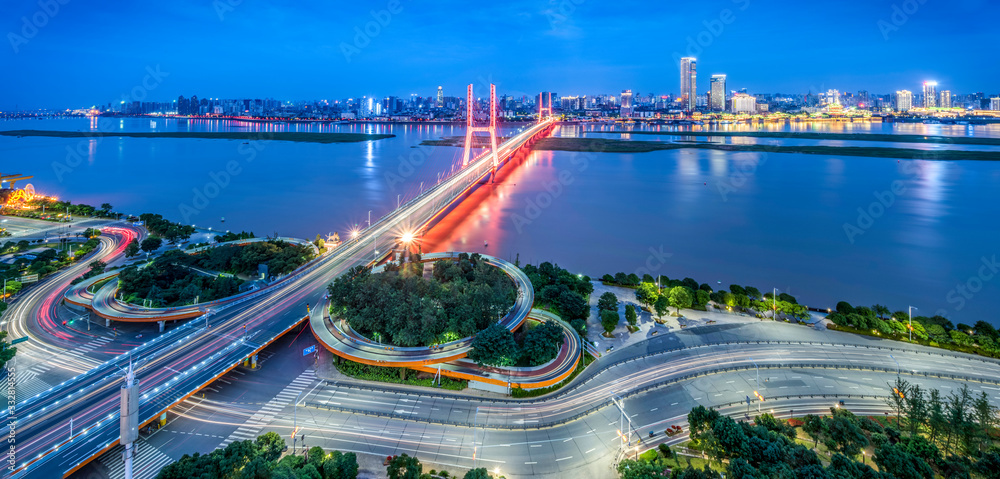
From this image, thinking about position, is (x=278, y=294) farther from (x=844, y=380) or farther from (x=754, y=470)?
(x=844, y=380)

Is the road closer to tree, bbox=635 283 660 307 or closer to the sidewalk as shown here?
the sidewalk

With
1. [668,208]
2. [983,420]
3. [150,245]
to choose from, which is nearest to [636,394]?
[983,420]

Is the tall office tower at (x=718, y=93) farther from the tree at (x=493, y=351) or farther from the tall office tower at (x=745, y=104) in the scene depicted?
the tree at (x=493, y=351)

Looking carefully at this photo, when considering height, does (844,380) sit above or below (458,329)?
below

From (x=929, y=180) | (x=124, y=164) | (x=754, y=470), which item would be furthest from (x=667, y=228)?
(x=124, y=164)

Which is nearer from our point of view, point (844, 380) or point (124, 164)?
point (844, 380)

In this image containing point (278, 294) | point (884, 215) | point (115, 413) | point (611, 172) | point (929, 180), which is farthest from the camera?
point (611, 172)

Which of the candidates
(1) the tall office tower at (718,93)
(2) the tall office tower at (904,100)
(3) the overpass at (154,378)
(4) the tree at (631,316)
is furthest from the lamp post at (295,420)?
(2) the tall office tower at (904,100)

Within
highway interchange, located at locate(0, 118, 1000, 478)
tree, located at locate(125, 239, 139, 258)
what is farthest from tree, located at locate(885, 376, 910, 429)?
tree, located at locate(125, 239, 139, 258)
